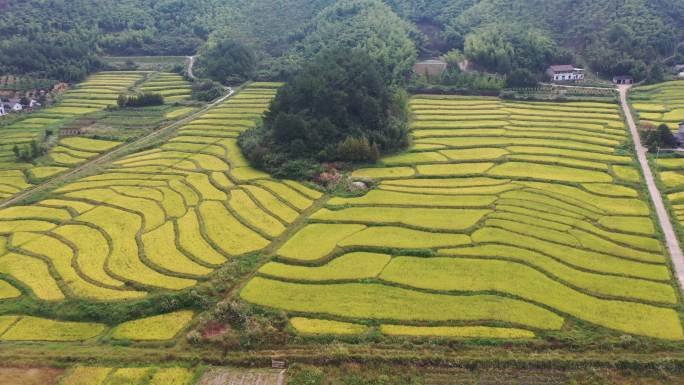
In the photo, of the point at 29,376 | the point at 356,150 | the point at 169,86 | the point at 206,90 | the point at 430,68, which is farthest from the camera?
the point at 169,86

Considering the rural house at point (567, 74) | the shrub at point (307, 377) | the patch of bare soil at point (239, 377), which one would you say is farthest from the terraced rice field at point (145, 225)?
the rural house at point (567, 74)

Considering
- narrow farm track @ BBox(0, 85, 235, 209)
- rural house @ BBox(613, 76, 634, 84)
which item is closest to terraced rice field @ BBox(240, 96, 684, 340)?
rural house @ BBox(613, 76, 634, 84)

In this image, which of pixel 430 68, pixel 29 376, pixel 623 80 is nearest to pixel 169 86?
pixel 430 68

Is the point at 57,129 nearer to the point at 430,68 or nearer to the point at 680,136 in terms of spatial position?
the point at 430,68

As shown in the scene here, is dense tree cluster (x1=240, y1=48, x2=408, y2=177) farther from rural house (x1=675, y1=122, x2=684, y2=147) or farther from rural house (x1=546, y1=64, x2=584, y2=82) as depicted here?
rural house (x1=546, y1=64, x2=584, y2=82)

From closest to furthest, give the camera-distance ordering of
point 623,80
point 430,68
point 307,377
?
point 307,377
point 623,80
point 430,68

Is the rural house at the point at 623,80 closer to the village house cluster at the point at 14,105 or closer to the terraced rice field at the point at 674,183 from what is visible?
the terraced rice field at the point at 674,183
